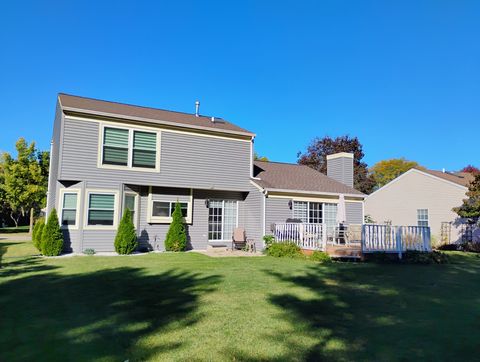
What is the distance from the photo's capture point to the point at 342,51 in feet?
61.4

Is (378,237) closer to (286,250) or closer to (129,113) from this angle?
(286,250)

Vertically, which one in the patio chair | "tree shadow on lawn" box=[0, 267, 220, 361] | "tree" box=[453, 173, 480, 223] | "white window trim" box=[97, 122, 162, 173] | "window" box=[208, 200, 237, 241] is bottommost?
"tree shadow on lawn" box=[0, 267, 220, 361]

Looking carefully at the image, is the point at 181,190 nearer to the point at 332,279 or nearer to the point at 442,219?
the point at 332,279

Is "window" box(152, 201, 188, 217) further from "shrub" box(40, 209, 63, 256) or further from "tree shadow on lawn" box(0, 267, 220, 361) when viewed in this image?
"tree shadow on lawn" box(0, 267, 220, 361)

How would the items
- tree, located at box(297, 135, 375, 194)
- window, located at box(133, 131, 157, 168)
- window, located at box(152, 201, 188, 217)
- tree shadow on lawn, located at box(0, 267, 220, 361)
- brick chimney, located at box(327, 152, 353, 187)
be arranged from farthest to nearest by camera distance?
tree, located at box(297, 135, 375, 194) < brick chimney, located at box(327, 152, 353, 187) < window, located at box(152, 201, 188, 217) < window, located at box(133, 131, 157, 168) < tree shadow on lawn, located at box(0, 267, 220, 361)

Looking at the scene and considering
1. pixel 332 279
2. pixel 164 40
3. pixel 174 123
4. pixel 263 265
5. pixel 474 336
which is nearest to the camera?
pixel 474 336

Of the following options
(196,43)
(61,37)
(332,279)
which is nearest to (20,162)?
(61,37)

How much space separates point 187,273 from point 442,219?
63.8 ft

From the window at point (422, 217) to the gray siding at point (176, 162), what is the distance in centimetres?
1403

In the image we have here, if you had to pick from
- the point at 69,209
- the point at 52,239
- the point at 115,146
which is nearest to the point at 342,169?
the point at 115,146

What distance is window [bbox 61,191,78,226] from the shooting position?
13359 millimetres

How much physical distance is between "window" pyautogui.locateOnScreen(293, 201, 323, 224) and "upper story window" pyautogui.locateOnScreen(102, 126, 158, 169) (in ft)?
22.5

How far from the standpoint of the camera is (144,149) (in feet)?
47.7

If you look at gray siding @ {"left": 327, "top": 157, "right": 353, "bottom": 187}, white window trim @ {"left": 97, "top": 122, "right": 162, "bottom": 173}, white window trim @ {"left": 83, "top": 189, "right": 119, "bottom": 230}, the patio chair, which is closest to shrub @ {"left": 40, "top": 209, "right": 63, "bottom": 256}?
white window trim @ {"left": 83, "top": 189, "right": 119, "bottom": 230}
